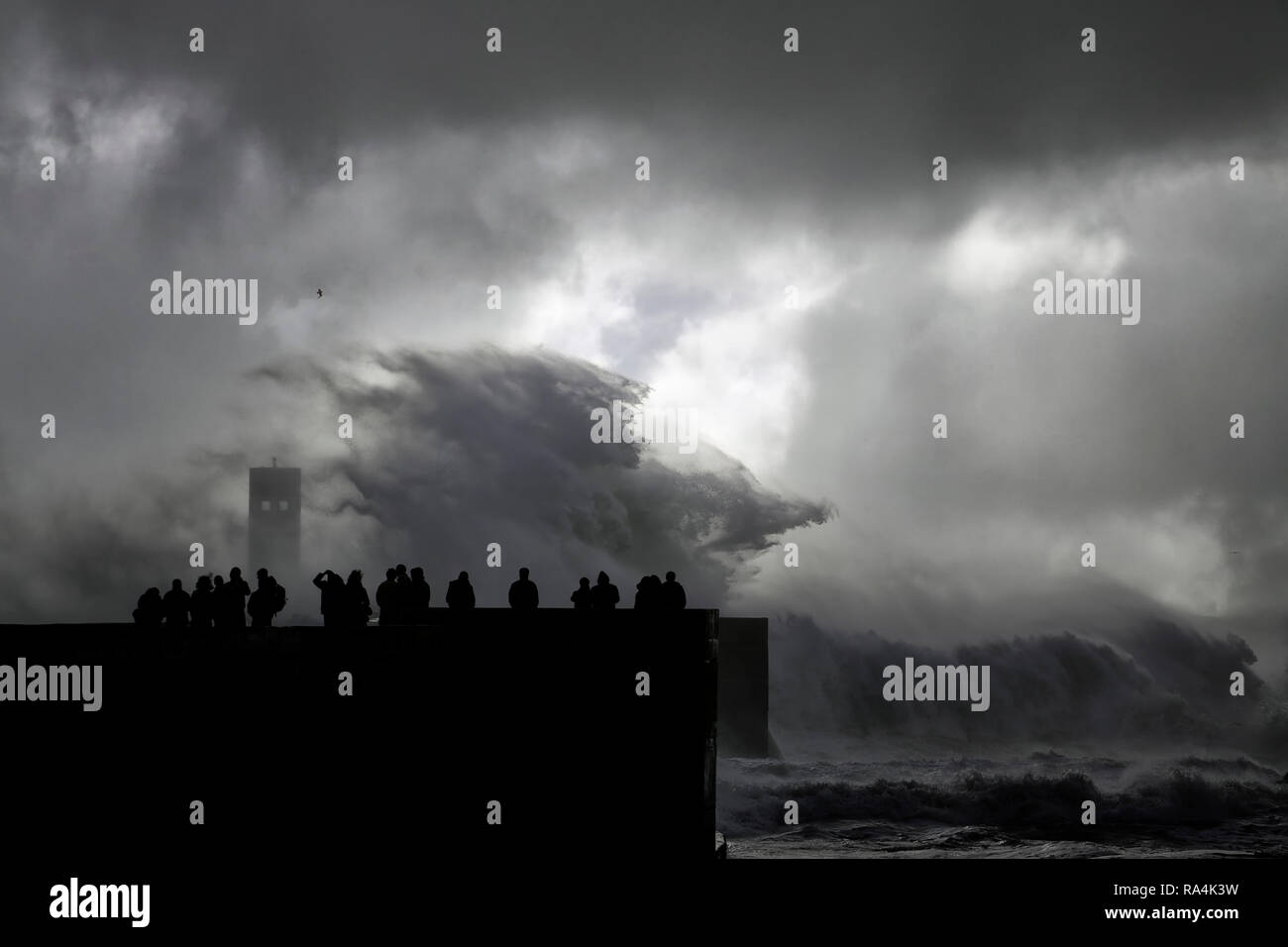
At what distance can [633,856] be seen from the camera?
61.4 feet

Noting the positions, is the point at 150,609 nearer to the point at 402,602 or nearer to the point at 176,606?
the point at 176,606

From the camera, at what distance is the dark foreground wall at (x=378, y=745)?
18688 mm

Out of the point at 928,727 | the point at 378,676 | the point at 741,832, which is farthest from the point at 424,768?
the point at 928,727

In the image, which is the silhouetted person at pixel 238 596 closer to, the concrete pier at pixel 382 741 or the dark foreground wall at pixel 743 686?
the concrete pier at pixel 382 741

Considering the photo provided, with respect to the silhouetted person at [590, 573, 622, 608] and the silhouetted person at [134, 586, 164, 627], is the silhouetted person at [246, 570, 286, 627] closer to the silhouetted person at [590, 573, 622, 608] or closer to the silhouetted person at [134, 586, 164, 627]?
the silhouetted person at [134, 586, 164, 627]

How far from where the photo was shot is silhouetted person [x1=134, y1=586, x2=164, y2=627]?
20156 millimetres

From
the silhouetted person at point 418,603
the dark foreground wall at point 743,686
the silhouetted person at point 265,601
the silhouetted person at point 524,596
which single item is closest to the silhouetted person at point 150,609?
the silhouetted person at point 265,601

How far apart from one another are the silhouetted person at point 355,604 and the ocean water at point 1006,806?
24633 millimetres

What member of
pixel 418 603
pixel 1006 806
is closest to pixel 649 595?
pixel 418 603

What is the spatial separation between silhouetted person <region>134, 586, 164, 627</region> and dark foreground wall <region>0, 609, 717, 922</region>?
4.18 ft
